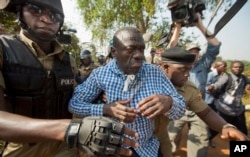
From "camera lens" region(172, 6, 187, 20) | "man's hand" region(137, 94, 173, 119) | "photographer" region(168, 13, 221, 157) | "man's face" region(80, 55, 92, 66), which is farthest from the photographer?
"man's face" region(80, 55, 92, 66)

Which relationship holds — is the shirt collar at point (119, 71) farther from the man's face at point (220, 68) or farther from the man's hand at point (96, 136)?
the man's face at point (220, 68)

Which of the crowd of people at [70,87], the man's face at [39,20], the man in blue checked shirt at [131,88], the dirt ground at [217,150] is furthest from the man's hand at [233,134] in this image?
the dirt ground at [217,150]

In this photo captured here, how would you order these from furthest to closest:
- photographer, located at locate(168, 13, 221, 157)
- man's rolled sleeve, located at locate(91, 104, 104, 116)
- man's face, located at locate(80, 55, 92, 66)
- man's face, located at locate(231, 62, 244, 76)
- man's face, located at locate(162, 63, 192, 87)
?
man's face, located at locate(80, 55, 92, 66) < man's face, located at locate(231, 62, 244, 76) < photographer, located at locate(168, 13, 221, 157) < man's face, located at locate(162, 63, 192, 87) < man's rolled sleeve, located at locate(91, 104, 104, 116)

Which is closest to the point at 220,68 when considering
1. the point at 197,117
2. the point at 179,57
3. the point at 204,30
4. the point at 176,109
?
the point at 197,117

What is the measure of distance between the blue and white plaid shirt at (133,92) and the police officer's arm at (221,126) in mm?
410

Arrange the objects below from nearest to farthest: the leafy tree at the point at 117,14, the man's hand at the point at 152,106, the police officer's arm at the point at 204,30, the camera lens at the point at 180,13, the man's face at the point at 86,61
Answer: the man's hand at the point at 152,106 → the camera lens at the point at 180,13 → the police officer's arm at the point at 204,30 → the man's face at the point at 86,61 → the leafy tree at the point at 117,14

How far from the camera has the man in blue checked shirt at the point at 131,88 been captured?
1.83 meters

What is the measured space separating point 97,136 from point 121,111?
1.82 ft

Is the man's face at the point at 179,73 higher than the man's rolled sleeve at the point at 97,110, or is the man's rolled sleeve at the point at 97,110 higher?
the man's face at the point at 179,73

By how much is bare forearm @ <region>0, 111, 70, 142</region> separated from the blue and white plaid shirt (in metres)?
0.67

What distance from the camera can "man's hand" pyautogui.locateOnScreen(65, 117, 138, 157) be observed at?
1067 millimetres

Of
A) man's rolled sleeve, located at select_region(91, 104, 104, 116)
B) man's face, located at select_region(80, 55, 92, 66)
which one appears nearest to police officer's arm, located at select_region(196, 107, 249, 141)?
man's rolled sleeve, located at select_region(91, 104, 104, 116)

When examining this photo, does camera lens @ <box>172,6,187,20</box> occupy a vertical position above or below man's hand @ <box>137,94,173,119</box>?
above

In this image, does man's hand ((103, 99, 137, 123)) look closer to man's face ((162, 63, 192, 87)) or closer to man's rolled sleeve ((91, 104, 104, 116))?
man's rolled sleeve ((91, 104, 104, 116))
